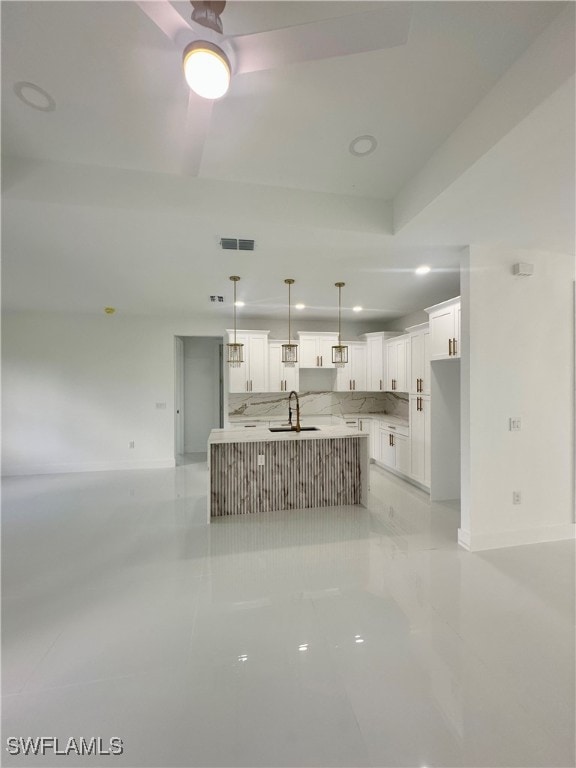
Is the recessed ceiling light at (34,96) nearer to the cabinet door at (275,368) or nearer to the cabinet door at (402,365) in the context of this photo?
the cabinet door at (275,368)

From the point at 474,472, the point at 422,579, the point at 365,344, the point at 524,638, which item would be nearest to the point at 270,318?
the point at 365,344

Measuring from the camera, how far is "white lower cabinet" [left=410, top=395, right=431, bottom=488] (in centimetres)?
436

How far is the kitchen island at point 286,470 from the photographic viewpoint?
12.3ft

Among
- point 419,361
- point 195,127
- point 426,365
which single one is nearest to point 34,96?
point 195,127

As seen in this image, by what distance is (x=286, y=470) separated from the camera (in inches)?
155

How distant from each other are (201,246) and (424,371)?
3.39 meters

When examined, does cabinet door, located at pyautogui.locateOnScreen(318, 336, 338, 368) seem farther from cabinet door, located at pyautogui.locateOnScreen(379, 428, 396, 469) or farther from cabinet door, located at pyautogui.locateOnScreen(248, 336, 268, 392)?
cabinet door, located at pyautogui.locateOnScreen(379, 428, 396, 469)

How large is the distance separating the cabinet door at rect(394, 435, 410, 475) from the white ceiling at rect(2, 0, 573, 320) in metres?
2.68

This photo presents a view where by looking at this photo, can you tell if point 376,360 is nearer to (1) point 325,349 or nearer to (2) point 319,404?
(1) point 325,349

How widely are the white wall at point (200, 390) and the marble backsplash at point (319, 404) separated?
138 cm

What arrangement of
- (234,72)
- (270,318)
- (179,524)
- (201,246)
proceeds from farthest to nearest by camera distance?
(270,318) → (179,524) → (201,246) → (234,72)

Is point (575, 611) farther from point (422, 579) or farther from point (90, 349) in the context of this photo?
point (90, 349)

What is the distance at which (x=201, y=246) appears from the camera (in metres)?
2.84

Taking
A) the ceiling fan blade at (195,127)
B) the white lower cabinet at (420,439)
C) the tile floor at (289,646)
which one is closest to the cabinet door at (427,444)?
the white lower cabinet at (420,439)
